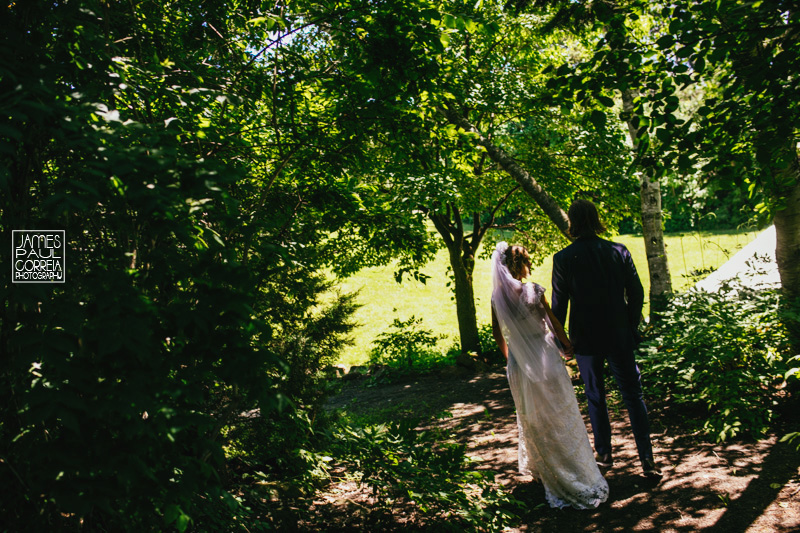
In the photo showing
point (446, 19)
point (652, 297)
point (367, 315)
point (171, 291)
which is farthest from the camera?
point (367, 315)

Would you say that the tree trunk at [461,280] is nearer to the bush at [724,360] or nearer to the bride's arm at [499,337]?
the bush at [724,360]

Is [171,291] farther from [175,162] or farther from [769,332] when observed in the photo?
[769,332]

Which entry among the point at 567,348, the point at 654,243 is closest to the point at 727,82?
the point at 567,348


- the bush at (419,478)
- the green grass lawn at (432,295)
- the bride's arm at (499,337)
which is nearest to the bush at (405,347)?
the green grass lawn at (432,295)

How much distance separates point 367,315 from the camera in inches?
704

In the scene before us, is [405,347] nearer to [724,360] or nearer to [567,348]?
[724,360]

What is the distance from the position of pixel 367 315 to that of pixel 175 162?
1634cm

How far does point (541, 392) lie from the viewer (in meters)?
3.83

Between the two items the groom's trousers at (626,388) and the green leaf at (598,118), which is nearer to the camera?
the green leaf at (598,118)

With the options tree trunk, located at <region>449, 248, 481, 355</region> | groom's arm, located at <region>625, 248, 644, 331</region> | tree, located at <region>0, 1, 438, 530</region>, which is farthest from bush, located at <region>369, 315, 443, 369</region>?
tree, located at <region>0, 1, 438, 530</region>

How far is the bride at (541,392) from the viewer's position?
3654 mm

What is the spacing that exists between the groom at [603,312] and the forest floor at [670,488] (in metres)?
0.29

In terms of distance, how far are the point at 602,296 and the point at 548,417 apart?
40.2 inches

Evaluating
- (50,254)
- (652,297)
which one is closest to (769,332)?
(652,297)
